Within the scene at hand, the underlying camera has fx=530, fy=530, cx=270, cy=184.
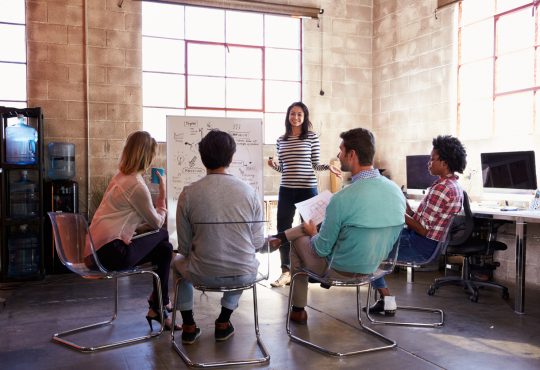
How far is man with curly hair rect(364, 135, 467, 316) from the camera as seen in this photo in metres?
3.33

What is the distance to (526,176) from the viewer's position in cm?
424

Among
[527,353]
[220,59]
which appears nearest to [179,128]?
[220,59]

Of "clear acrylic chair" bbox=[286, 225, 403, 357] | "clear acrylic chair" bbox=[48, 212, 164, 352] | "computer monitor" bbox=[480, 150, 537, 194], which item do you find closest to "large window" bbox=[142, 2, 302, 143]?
"computer monitor" bbox=[480, 150, 537, 194]

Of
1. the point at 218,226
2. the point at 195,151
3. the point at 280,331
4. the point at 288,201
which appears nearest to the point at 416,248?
the point at 280,331

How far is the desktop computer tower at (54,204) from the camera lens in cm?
505

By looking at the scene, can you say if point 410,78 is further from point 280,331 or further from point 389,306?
point 280,331

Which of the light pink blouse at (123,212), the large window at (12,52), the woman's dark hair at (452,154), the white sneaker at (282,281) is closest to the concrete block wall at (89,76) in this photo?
the large window at (12,52)

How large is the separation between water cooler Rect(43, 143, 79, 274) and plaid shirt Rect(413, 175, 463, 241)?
333 centimetres

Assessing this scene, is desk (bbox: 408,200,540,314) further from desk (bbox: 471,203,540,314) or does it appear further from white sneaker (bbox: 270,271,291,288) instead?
white sneaker (bbox: 270,271,291,288)

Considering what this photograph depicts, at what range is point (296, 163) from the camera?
14.1ft

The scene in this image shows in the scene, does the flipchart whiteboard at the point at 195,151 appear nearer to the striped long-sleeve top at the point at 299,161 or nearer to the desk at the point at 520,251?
A: the striped long-sleeve top at the point at 299,161

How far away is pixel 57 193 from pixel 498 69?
4330 millimetres

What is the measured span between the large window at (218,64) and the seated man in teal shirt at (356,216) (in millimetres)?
3423

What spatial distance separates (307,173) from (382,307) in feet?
4.16
